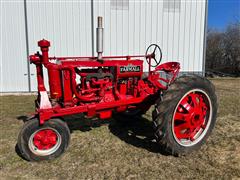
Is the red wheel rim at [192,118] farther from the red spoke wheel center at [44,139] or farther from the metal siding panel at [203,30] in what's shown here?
the metal siding panel at [203,30]

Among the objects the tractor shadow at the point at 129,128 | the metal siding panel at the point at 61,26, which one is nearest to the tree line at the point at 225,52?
the metal siding panel at the point at 61,26

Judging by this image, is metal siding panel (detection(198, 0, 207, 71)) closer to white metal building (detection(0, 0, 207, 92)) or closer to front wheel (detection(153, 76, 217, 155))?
white metal building (detection(0, 0, 207, 92))

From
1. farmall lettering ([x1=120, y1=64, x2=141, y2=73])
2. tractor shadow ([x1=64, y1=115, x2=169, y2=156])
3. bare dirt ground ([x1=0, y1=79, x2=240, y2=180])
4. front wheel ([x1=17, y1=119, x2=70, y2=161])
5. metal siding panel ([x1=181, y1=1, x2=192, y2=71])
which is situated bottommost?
bare dirt ground ([x1=0, y1=79, x2=240, y2=180])

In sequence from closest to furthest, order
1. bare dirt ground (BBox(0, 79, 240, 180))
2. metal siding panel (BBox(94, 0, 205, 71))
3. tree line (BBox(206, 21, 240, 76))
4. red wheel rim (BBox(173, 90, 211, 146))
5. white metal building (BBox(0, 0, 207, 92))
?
bare dirt ground (BBox(0, 79, 240, 180)) < red wheel rim (BBox(173, 90, 211, 146)) < white metal building (BBox(0, 0, 207, 92)) < metal siding panel (BBox(94, 0, 205, 71)) < tree line (BBox(206, 21, 240, 76))

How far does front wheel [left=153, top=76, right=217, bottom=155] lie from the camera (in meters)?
3.31

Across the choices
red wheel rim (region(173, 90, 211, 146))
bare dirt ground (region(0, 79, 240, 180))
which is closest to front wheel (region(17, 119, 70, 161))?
→ bare dirt ground (region(0, 79, 240, 180))

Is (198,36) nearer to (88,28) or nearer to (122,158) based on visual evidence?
(88,28)

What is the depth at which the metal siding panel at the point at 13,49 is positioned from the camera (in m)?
8.44

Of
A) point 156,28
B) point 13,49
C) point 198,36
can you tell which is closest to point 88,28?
point 156,28

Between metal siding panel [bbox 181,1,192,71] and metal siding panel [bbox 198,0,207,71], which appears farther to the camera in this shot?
metal siding panel [bbox 198,0,207,71]

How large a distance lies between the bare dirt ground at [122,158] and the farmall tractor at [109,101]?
0.63 ft

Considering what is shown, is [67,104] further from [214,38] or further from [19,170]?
[214,38]

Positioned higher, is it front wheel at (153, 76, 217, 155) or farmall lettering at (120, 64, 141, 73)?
farmall lettering at (120, 64, 141, 73)

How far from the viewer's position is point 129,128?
4.71 m
